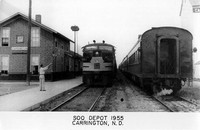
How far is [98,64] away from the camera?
15.6 metres

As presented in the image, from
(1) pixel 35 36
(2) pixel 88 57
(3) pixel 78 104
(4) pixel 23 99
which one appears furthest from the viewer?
(1) pixel 35 36

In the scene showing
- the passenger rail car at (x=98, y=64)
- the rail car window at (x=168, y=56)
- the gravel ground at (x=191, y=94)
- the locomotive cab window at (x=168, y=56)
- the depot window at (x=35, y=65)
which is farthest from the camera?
the depot window at (x=35, y=65)

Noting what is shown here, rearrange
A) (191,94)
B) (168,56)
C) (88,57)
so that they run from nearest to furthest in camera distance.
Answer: (168,56)
(191,94)
(88,57)

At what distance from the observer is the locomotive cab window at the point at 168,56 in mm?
10320

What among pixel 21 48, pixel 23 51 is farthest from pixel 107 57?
pixel 21 48

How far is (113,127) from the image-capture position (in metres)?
5.70

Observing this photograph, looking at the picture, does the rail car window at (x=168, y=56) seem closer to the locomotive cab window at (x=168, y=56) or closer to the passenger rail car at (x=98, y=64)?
the locomotive cab window at (x=168, y=56)

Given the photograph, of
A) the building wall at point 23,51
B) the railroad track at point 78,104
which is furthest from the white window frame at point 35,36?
the railroad track at point 78,104

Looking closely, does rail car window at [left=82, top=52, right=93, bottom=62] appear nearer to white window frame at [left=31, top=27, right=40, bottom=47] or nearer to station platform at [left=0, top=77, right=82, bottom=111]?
station platform at [left=0, top=77, right=82, bottom=111]

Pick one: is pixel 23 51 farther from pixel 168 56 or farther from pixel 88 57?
pixel 168 56

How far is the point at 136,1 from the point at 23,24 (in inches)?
631

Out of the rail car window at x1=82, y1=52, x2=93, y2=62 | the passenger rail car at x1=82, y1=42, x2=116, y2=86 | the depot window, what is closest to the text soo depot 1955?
the passenger rail car at x1=82, y1=42, x2=116, y2=86

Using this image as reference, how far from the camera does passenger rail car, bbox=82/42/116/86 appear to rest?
51.0ft

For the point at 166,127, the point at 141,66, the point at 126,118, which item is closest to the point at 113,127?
the point at 126,118
